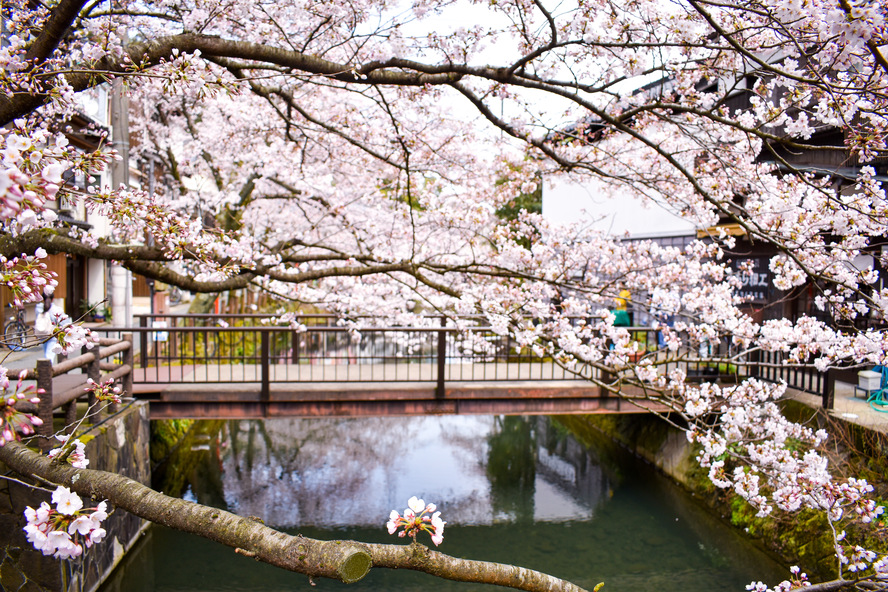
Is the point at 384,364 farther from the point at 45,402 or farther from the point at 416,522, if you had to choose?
the point at 416,522

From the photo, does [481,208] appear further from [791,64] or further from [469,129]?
[791,64]

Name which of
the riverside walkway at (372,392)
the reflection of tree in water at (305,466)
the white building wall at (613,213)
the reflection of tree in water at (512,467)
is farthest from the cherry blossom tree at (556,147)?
the white building wall at (613,213)

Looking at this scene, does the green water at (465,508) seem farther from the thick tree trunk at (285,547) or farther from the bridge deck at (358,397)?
the thick tree trunk at (285,547)

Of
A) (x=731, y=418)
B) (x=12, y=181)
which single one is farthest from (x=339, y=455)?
(x=12, y=181)

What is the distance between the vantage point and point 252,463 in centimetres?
1080

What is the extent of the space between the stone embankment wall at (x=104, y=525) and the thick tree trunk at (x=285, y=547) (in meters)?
1.05

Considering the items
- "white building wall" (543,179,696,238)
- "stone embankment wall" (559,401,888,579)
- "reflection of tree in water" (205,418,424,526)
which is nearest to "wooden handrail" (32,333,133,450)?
"reflection of tree in water" (205,418,424,526)

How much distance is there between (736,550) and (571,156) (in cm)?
569

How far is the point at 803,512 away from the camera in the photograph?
687 centimetres

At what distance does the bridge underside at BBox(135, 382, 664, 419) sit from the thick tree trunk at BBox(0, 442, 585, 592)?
18.4 feet

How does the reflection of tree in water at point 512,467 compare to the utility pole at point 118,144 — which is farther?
the reflection of tree in water at point 512,467

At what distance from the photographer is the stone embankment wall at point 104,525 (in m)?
4.82

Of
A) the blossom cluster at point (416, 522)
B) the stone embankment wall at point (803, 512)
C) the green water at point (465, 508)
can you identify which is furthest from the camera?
the green water at point (465, 508)

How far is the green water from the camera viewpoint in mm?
6973
